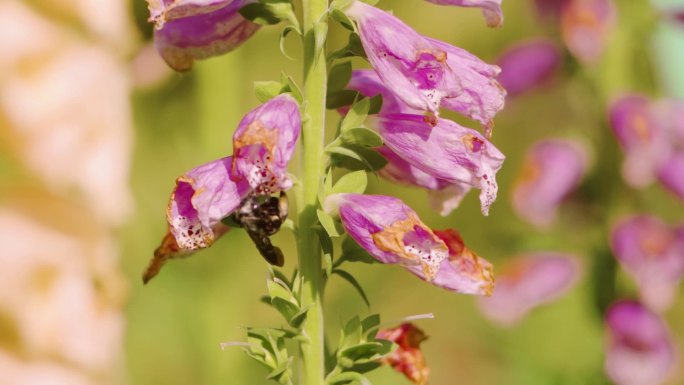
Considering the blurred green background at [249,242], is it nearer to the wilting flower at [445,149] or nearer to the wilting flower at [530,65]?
the wilting flower at [530,65]

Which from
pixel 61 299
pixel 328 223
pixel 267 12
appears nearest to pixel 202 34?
pixel 267 12

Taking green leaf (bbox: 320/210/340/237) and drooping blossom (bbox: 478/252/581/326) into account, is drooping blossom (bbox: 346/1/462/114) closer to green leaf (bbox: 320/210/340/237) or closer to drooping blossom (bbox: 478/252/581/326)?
green leaf (bbox: 320/210/340/237)

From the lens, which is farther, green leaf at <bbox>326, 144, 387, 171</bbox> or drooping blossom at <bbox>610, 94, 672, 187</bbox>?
drooping blossom at <bbox>610, 94, 672, 187</bbox>

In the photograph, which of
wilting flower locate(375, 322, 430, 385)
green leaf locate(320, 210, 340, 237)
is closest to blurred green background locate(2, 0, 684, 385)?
wilting flower locate(375, 322, 430, 385)

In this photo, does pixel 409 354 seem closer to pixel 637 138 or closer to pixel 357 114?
pixel 357 114

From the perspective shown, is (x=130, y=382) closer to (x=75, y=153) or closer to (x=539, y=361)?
(x=75, y=153)

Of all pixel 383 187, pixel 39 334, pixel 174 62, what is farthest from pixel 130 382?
pixel 174 62
